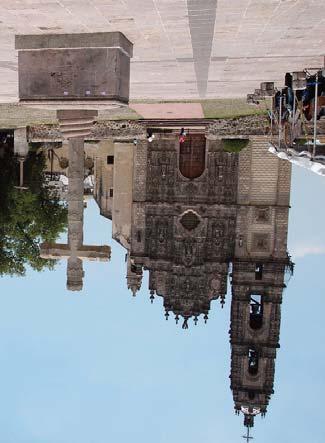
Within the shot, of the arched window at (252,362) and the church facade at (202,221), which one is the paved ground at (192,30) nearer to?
the church facade at (202,221)

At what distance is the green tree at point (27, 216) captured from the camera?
33.7 meters

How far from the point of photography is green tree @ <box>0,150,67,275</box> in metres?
33.7

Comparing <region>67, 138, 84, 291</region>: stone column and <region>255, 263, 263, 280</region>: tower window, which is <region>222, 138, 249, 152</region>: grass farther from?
<region>67, 138, 84, 291</region>: stone column

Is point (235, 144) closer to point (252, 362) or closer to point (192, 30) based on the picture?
point (252, 362)

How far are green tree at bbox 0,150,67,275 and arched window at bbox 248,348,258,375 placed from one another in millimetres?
13643

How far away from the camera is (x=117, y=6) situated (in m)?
11.5

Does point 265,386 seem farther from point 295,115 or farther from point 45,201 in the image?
point 45,201

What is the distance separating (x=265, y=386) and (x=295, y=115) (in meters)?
13.9

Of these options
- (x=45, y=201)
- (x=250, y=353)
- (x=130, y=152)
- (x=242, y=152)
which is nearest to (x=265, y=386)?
(x=250, y=353)

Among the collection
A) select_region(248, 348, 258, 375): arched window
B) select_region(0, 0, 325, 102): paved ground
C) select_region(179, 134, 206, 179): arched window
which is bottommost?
select_region(248, 348, 258, 375): arched window

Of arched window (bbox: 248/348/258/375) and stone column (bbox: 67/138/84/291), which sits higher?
stone column (bbox: 67/138/84/291)

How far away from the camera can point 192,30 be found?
13.1 metres

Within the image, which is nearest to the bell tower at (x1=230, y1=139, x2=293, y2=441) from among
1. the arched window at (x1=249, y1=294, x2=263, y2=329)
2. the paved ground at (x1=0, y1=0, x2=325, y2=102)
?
the arched window at (x1=249, y1=294, x2=263, y2=329)

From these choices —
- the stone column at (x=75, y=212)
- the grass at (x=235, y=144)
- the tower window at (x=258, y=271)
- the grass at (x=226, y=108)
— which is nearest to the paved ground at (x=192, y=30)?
the stone column at (x=75, y=212)
